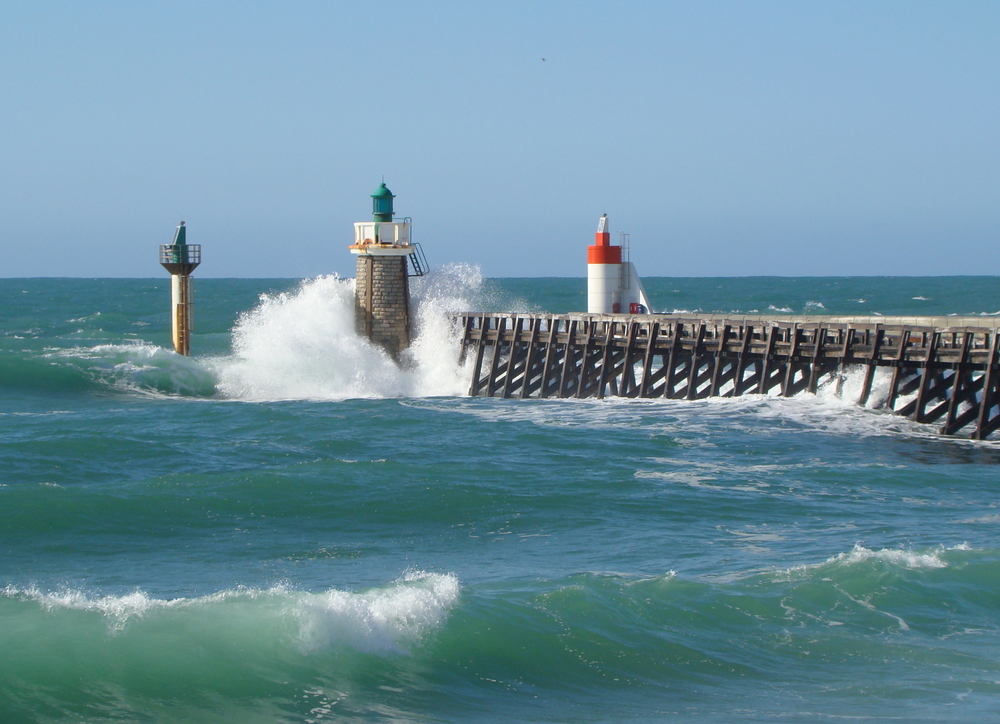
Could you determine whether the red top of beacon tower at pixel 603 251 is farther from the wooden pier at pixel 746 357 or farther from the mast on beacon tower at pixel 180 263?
the mast on beacon tower at pixel 180 263

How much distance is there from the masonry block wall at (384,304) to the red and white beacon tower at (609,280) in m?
3.92

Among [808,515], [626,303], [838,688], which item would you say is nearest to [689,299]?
[626,303]

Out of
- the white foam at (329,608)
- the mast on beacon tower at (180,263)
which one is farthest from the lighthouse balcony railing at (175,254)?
the white foam at (329,608)

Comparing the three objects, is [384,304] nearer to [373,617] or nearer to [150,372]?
[150,372]

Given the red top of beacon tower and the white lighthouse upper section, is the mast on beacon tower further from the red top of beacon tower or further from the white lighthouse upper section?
the red top of beacon tower

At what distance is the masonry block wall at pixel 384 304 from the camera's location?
24.9m

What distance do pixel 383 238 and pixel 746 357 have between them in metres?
8.51

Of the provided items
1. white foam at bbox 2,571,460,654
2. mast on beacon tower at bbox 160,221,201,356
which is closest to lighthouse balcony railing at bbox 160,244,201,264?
mast on beacon tower at bbox 160,221,201,356

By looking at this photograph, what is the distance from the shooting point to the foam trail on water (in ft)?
81.2

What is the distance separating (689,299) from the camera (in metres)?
72.4

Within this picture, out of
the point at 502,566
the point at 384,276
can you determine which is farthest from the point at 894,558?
the point at 384,276

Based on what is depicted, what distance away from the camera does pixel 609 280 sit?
24547 millimetres

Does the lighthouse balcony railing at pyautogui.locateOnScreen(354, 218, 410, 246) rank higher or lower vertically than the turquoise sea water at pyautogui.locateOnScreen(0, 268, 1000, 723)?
higher

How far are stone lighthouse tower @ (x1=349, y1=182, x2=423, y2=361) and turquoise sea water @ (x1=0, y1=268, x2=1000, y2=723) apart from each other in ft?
16.0
